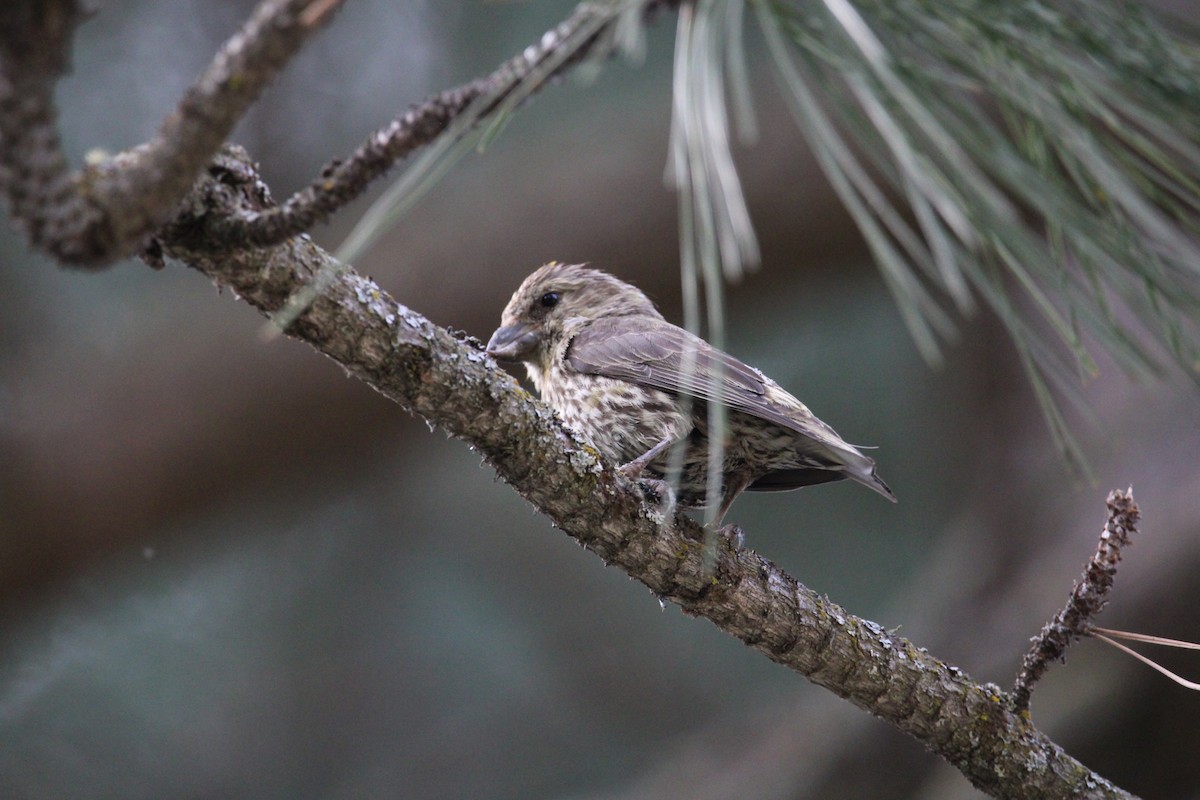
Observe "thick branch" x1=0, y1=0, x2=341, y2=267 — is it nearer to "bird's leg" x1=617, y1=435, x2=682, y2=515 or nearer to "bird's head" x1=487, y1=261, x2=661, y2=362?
"bird's leg" x1=617, y1=435, x2=682, y2=515

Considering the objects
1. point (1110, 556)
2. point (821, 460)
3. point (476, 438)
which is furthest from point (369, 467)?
point (1110, 556)

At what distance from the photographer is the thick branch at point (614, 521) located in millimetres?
1819

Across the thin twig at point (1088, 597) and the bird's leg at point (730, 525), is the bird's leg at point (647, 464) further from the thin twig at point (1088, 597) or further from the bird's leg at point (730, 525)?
the thin twig at point (1088, 597)

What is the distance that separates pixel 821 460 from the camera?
2812 millimetres

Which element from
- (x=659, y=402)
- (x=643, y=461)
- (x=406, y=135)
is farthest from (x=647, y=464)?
(x=406, y=135)

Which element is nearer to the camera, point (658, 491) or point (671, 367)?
point (658, 491)

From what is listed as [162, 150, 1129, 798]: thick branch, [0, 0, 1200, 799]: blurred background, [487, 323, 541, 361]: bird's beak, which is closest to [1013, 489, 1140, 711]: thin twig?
[162, 150, 1129, 798]: thick branch

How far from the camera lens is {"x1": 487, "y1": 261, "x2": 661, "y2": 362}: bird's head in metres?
3.47

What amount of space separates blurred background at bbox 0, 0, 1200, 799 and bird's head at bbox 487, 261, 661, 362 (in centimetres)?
124

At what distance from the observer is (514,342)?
346 centimetres

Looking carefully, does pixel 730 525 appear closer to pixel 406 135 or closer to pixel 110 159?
pixel 406 135

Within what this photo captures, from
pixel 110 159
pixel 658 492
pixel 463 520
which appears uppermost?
pixel 658 492

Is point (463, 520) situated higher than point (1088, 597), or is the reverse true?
point (1088, 597)

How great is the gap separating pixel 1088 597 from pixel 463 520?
4.13m
